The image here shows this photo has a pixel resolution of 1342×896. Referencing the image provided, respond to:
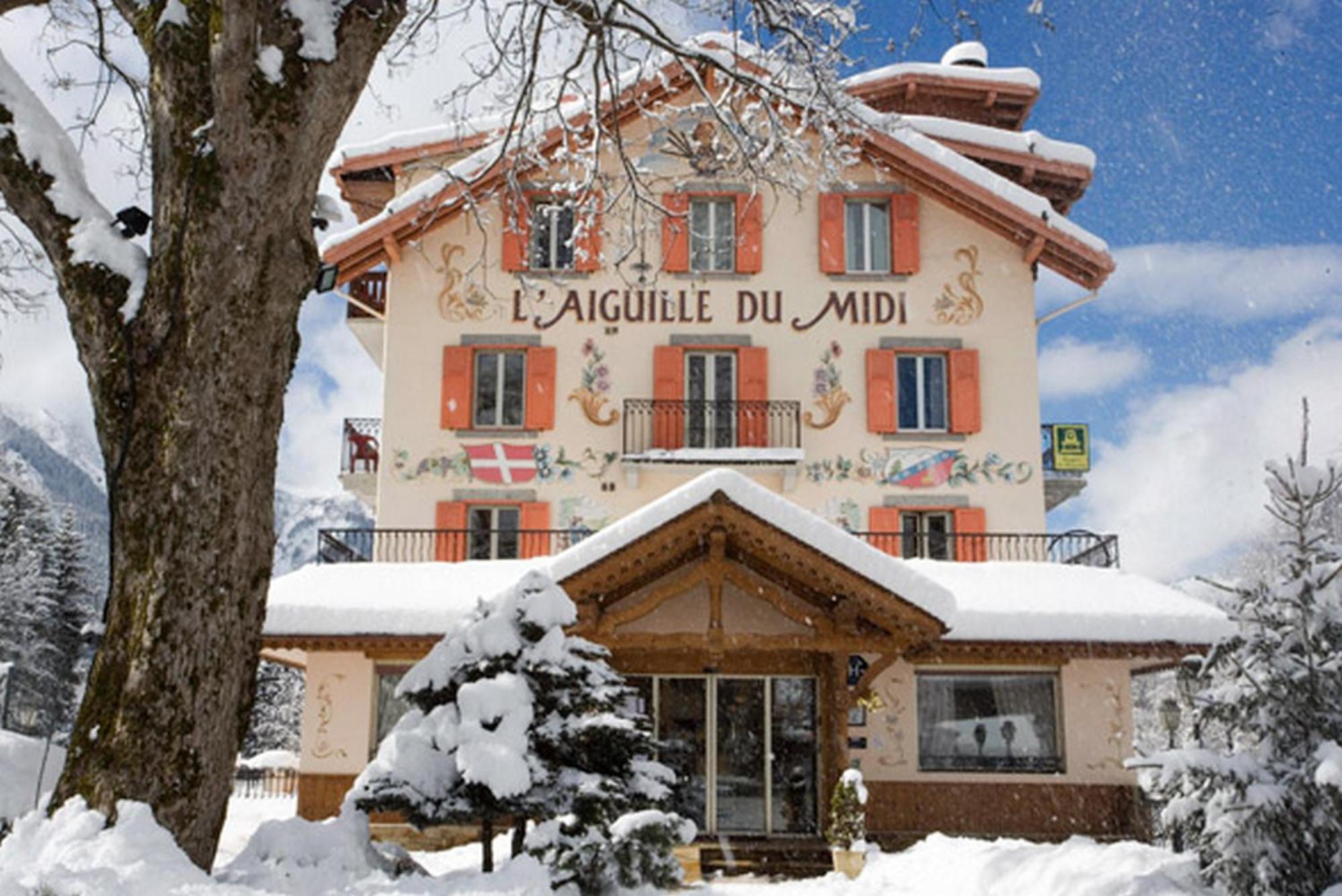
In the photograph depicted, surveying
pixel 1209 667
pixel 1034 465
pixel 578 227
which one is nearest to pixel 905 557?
pixel 1034 465

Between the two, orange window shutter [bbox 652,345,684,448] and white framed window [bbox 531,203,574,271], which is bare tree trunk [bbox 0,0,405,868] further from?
white framed window [bbox 531,203,574,271]

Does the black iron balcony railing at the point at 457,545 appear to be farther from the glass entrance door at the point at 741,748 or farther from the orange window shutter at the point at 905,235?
the orange window shutter at the point at 905,235

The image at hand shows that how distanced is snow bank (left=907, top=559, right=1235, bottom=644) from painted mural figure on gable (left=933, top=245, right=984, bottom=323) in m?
4.68

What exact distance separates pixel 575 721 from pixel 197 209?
4175 millimetres

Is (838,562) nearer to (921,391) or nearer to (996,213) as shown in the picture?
(921,391)

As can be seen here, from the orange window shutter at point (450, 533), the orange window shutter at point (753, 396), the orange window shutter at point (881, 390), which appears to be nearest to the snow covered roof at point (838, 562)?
the orange window shutter at point (450, 533)

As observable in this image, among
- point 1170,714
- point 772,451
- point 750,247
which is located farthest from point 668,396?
point 1170,714

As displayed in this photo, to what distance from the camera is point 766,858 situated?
15.2 m

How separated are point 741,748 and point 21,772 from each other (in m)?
8.59

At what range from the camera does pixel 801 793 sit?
16656 mm

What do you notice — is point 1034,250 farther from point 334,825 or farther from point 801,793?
point 334,825

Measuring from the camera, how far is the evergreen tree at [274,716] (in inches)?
1863

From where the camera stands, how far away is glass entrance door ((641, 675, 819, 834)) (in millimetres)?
16578

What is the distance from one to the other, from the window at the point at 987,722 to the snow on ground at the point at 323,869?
592 centimetres
